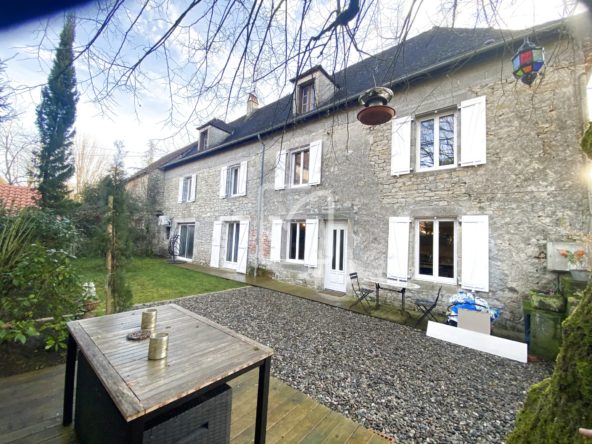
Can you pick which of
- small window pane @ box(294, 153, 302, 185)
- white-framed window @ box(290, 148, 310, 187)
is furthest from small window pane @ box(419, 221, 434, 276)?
small window pane @ box(294, 153, 302, 185)

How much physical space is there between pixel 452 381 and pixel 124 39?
4443mm

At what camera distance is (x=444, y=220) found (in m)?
5.29

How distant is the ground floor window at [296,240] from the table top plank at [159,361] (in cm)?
592

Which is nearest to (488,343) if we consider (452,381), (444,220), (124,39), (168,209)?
(452,381)

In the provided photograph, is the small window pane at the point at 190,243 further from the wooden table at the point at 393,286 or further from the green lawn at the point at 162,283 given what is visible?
the wooden table at the point at 393,286

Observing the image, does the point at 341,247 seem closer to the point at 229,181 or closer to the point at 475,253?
the point at 475,253

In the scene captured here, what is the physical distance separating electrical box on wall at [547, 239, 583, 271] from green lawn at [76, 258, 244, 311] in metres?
6.83

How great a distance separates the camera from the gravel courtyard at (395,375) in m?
2.10

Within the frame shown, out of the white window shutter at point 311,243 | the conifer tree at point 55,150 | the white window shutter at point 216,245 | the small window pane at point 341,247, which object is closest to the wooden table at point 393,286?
the small window pane at point 341,247

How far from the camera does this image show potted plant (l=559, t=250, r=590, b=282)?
11.3 ft

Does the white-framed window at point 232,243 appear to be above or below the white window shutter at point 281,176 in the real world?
below

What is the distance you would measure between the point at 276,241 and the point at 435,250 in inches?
182

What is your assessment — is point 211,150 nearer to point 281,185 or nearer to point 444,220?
point 281,185

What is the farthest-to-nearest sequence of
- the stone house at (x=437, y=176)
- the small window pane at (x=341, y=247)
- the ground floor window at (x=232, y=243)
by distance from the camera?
the ground floor window at (x=232, y=243) < the small window pane at (x=341, y=247) < the stone house at (x=437, y=176)
